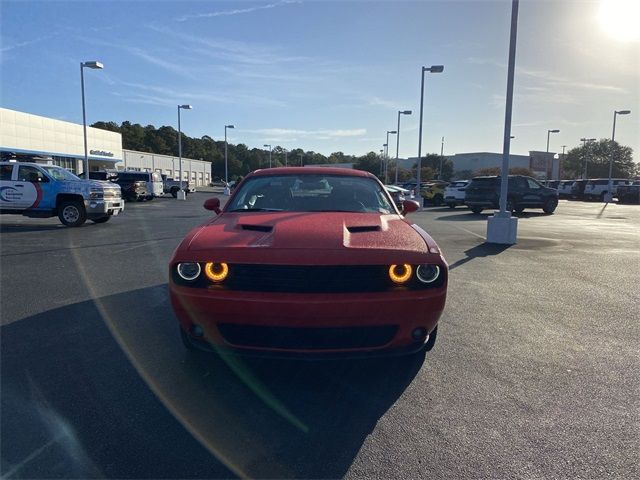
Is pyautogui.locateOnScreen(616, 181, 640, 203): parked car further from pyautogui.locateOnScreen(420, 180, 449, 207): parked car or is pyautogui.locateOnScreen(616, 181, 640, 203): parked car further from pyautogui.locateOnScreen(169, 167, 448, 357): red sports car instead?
pyautogui.locateOnScreen(169, 167, 448, 357): red sports car

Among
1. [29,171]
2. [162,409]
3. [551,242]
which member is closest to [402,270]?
[162,409]

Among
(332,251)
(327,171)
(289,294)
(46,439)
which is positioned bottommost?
(46,439)

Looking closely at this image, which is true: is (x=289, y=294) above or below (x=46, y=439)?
above

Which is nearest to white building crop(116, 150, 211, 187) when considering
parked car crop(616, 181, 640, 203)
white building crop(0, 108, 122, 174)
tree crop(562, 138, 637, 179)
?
white building crop(0, 108, 122, 174)

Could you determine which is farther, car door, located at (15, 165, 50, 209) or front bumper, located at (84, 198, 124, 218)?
front bumper, located at (84, 198, 124, 218)

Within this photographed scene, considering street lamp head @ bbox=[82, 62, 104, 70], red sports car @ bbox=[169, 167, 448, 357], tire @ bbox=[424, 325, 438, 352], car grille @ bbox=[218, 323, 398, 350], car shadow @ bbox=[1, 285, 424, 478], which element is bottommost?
car shadow @ bbox=[1, 285, 424, 478]

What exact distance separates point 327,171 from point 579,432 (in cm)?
332

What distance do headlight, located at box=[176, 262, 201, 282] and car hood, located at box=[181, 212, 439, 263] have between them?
0.36 ft

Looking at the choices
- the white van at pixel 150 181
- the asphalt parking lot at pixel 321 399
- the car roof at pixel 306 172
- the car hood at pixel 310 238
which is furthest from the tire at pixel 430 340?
the white van at pixel 150 181

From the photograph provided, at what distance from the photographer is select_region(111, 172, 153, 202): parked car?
27.9m

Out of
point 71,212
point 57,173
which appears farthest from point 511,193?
point 57,173

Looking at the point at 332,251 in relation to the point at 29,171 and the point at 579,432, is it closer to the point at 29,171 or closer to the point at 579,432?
the point at 579,432

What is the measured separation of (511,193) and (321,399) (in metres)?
20.2

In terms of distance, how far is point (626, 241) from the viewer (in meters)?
12.0
